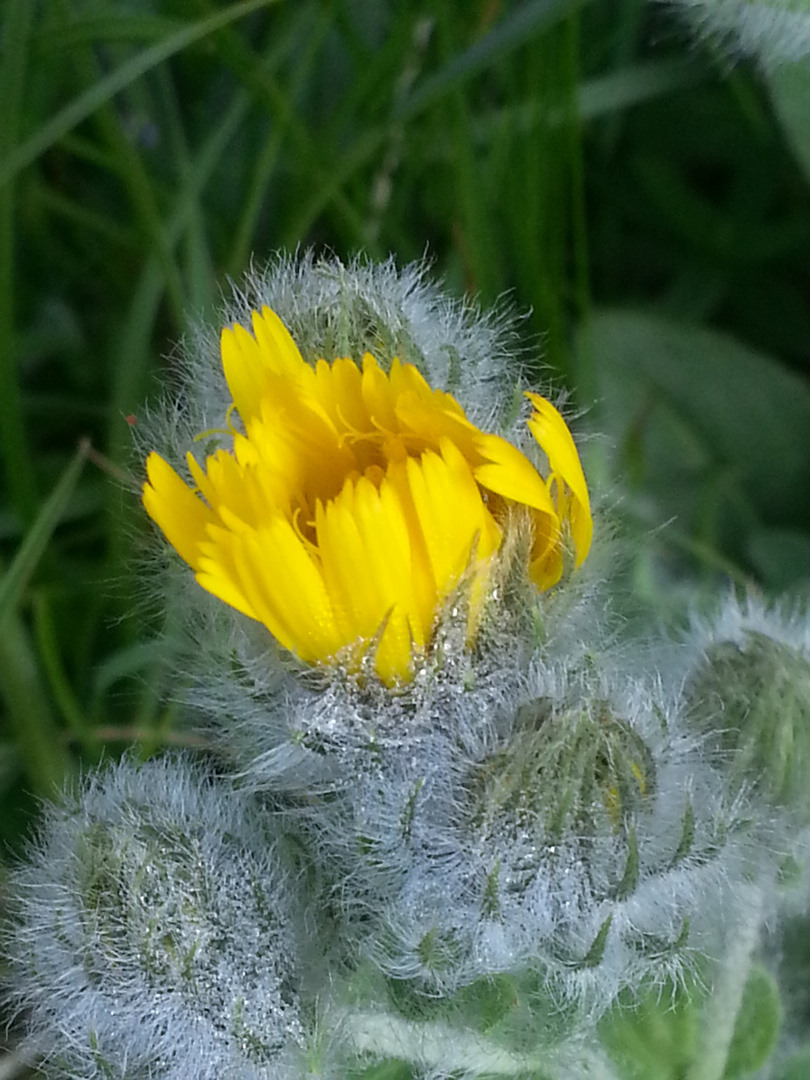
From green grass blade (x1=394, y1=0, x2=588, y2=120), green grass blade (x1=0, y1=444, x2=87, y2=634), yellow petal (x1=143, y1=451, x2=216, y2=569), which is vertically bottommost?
yellow petal (x1=143, y1=451, x2=216, y2=569)

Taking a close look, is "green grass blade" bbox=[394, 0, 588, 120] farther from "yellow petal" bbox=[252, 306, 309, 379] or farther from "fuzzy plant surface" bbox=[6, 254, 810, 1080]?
"yellow petal" bbox=[252, 306, 309, 379]

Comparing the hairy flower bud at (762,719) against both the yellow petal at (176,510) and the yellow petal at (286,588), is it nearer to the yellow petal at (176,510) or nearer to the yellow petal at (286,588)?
the yellow petal at (286,588)

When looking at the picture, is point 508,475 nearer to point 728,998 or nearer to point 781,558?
point 728,998

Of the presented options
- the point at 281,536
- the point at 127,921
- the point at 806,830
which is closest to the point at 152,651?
the point at 127,921

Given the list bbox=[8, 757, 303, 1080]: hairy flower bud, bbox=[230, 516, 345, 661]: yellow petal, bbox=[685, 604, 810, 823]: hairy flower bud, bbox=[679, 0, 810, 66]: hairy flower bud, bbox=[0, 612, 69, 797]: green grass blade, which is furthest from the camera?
bbox=[0, 612, 69, 797]: green grass blade

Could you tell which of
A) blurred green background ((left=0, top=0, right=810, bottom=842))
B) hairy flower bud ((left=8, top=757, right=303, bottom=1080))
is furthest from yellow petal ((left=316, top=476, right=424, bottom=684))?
blurred green background ((left=0, top=0, right=810, bottom=842))

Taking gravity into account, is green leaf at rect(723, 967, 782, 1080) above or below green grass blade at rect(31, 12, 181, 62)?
below

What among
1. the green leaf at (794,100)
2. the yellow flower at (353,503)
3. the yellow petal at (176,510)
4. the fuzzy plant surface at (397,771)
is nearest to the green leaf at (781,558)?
the green leaf at (794,100)
